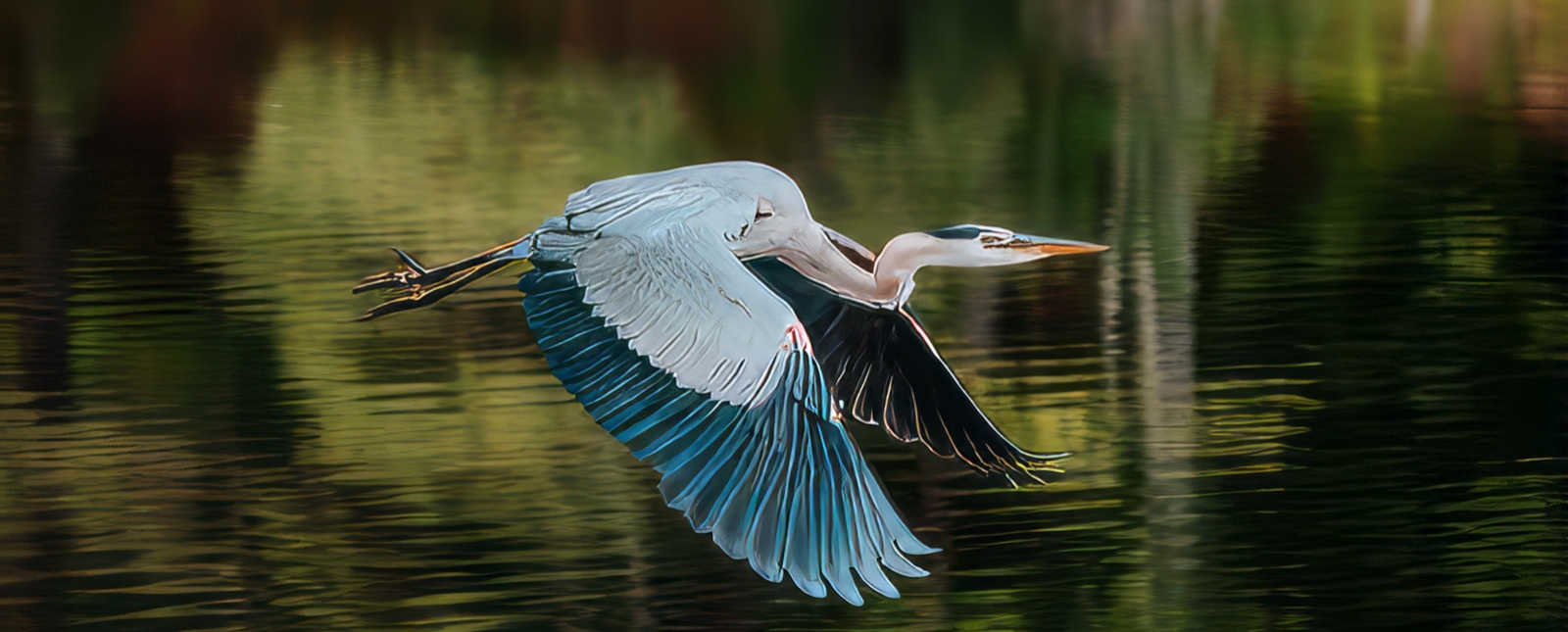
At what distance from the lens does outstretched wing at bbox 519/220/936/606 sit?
1.31 metres

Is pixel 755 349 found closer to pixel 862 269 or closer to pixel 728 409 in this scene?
pixel 728 409

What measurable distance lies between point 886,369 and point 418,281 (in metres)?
0.63

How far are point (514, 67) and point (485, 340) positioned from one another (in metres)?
0.41

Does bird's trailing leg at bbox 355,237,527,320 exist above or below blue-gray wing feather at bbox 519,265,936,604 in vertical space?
above

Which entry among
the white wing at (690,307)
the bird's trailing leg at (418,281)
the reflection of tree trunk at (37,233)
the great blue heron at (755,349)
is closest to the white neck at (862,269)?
the great blue heron at (755,349)

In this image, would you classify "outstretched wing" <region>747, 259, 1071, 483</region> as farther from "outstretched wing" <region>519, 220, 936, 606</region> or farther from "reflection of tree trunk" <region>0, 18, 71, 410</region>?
"reflection of tree trunk" <region>0, 18, 71, 410</region>

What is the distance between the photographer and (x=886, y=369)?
4.98 feet

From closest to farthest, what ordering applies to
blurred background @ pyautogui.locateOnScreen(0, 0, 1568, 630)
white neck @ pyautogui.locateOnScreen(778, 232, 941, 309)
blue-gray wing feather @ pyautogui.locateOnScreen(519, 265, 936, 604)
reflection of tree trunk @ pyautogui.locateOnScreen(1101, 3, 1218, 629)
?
blue-gray wing feather @ pyautogui.locateOnScreen(519, 265, 936, 604) < white neck @ pyautogui.locateOnScreen(778, 232, 941, 309) < blurred background @ pyautogui.locateOnScreen(0, 0, 1568, 630) < reflection of tree trunk @ pyautogui.locateOnScreen(1101, 3, 1218, 629)

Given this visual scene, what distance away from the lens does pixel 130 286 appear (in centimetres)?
167

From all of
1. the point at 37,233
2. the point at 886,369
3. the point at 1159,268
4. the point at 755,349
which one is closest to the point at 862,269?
the point at 886,369

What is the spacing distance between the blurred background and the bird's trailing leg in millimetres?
25

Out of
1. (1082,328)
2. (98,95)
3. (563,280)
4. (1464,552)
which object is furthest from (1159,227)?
(98,95)

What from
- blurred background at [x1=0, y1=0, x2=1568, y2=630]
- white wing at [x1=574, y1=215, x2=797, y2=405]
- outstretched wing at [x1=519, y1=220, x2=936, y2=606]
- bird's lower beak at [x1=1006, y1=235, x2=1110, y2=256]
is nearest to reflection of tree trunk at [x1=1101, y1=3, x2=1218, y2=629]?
blurred background at [x1=0, y1=0, x2=1568, y2=630]

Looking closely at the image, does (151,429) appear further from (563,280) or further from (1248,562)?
(1248,562)
